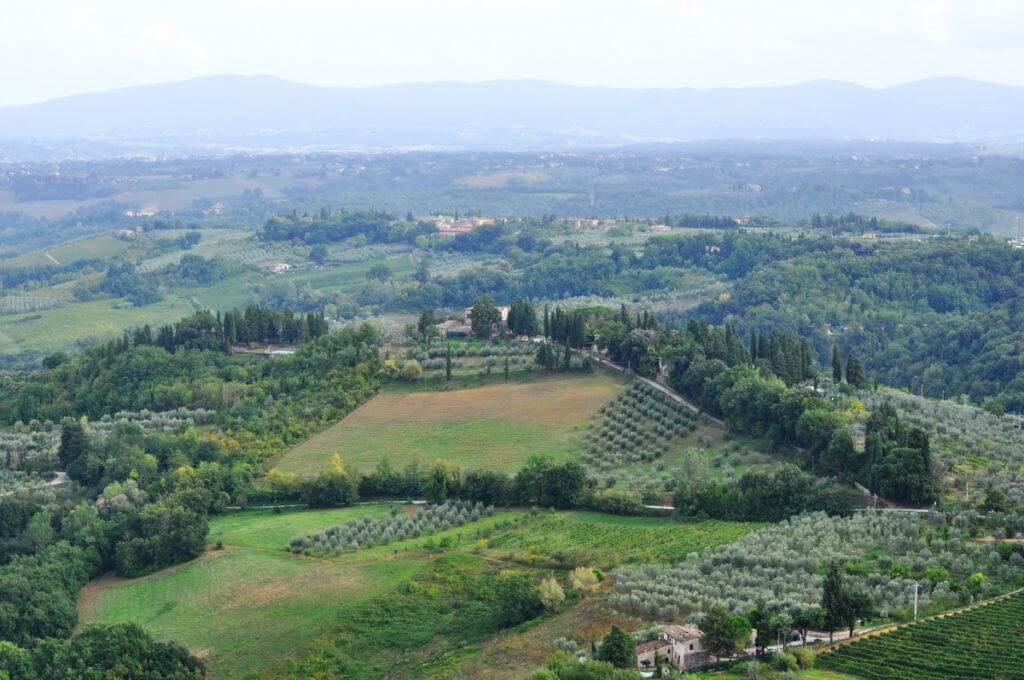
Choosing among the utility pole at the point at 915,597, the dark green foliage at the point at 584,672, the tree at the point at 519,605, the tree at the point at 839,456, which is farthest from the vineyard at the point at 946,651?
the tree at the point at 839,456

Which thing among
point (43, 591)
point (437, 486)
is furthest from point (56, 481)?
point (437, 486)

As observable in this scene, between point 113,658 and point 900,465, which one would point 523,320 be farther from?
point 113,658

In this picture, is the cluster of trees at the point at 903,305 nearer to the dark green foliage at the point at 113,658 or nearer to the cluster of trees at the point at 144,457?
the cluster of trees at the point at 144,457

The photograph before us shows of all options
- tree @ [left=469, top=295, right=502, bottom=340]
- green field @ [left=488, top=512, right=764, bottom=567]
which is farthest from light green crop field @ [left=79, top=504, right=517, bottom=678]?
tree @ [left=469, top=295, right=502, bottom=340]

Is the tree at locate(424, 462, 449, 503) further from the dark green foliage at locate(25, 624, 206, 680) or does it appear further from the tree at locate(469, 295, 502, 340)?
the tree at locate(469, 295, 502, 340)

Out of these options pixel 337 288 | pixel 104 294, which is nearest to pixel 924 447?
pixel 337 288

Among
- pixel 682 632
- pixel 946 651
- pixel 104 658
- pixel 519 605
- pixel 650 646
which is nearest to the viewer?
pixel 946 651

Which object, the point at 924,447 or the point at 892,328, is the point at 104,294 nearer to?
the point at 892,328
